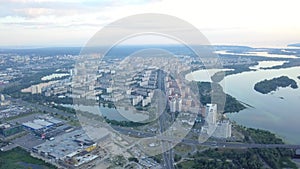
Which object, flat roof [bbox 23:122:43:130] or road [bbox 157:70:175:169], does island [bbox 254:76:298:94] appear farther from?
flat roof [bbox 23:122:43:130]

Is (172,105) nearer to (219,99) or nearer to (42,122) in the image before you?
(219,99)

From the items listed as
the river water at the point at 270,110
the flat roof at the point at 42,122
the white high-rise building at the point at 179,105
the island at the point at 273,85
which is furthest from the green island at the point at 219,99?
the flat roof at the point at 42,122

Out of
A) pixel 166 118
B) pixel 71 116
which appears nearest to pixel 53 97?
pixel 71 116

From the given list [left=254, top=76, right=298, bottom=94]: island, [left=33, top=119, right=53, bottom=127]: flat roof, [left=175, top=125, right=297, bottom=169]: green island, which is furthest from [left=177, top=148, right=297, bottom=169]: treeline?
[left=254, top=76, right=298, bottom=94]: island

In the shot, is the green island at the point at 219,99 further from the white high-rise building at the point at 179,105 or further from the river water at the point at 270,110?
the white high-rise building at the point at 179,105

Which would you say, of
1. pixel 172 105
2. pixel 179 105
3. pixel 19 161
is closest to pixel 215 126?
pixel 179 105
